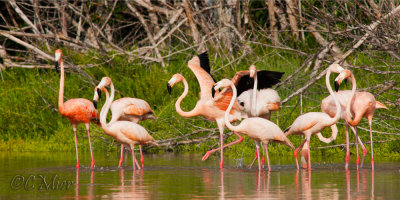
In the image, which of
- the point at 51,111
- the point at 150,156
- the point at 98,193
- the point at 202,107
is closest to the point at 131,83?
the point at 51,111

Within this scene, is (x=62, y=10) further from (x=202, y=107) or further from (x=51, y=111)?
(x=202, y=107)

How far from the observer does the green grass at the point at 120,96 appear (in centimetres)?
1102

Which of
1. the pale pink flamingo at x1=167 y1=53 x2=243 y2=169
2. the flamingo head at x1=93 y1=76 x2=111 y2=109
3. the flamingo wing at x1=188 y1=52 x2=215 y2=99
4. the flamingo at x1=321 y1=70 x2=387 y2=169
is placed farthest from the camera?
the flamingo wing at x1=188 y1=52 x2=215 y2=99

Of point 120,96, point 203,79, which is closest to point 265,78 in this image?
point 203,79

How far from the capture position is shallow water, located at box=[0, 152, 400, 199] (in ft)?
19.2

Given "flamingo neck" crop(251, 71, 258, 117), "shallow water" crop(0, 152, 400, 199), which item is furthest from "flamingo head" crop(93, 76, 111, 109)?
"flamingo neck" crop(251, 71, 258, 117)

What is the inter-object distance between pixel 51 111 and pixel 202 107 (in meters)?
4.26

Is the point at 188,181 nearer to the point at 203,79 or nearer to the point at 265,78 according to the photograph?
the point at 265,78

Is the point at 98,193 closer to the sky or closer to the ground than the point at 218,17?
closer to the ground

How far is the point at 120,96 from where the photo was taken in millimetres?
12609

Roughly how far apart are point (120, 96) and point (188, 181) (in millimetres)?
5856

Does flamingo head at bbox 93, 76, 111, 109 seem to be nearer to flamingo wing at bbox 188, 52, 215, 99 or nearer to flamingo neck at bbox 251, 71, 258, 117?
flamingo wing at bbox 188, 52, 215, 99

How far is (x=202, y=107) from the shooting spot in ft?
30.9

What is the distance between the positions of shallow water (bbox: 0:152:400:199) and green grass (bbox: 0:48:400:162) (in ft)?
5.03
